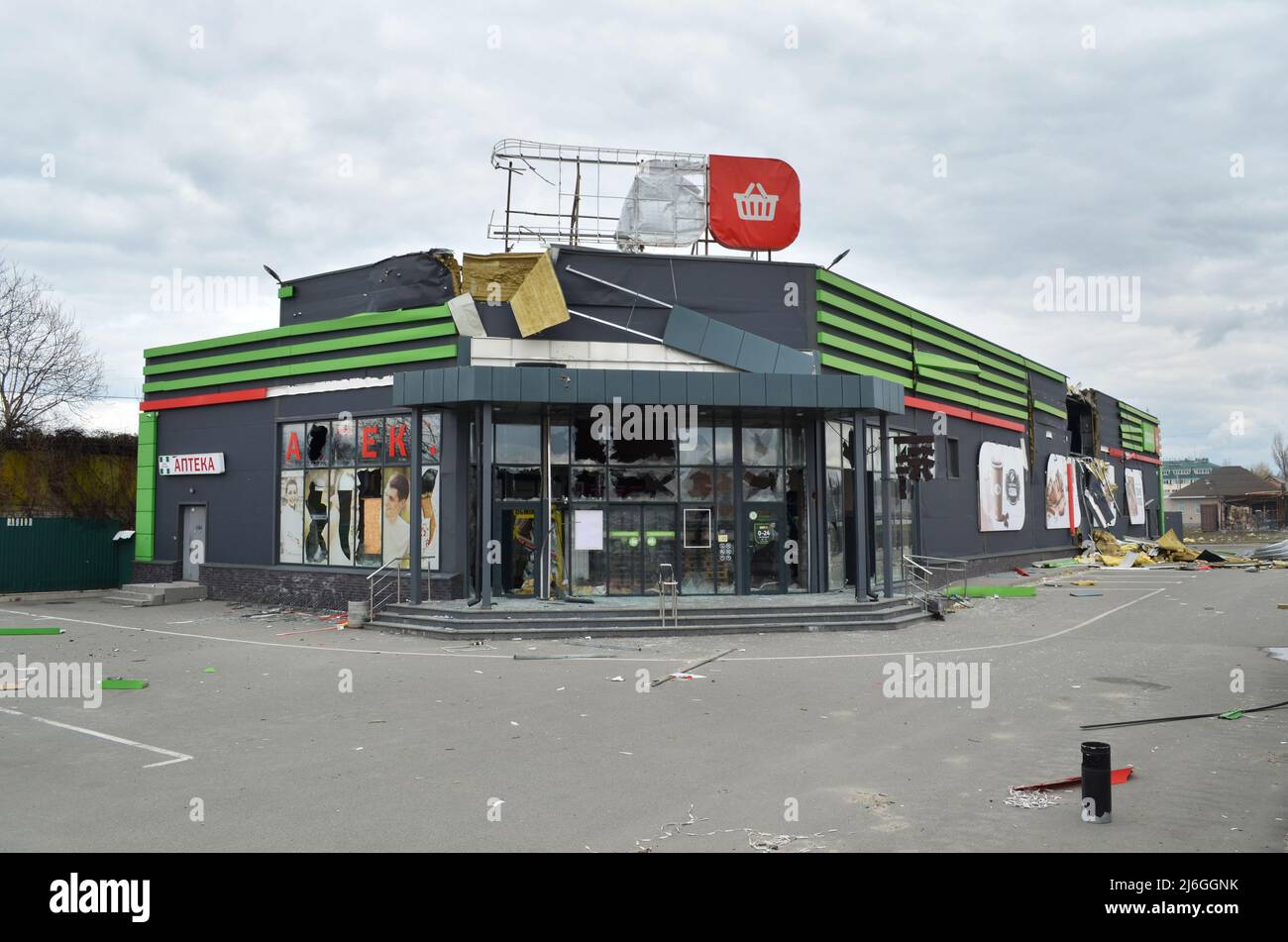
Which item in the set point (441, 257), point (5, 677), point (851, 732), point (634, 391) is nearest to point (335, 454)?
point (441, 257)

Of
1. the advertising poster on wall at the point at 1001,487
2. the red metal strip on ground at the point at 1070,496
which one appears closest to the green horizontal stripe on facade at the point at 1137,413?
the red metal strip on ground at the point at 1070,496

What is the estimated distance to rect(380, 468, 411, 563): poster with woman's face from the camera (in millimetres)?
20844

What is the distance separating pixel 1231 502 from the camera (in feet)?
264

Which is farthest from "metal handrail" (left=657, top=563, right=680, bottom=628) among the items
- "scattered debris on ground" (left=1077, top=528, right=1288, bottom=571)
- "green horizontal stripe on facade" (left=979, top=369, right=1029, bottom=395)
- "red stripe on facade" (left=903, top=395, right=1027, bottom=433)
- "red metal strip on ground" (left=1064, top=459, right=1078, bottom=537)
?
"red metal strip on ground" (left=1064, top=459, right=1078, bottom=537)

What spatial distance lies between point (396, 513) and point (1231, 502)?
280 feet

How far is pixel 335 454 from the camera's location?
73.2 feet

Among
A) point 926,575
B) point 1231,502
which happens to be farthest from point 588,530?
point 1231,502

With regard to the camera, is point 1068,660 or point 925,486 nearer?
point 1068,660

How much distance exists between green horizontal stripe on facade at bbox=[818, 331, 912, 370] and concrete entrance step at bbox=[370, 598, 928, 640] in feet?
24.2

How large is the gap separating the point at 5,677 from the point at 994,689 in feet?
47.0

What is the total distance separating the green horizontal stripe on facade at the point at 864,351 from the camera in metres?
22.3

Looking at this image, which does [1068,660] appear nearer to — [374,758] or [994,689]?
[994,689]

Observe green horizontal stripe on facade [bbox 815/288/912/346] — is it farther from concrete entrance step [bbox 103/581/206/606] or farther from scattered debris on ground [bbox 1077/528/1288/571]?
concrete entrance step [bbox 103/581/206/606]

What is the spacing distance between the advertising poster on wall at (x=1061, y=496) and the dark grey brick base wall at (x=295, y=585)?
28652 millimetres
